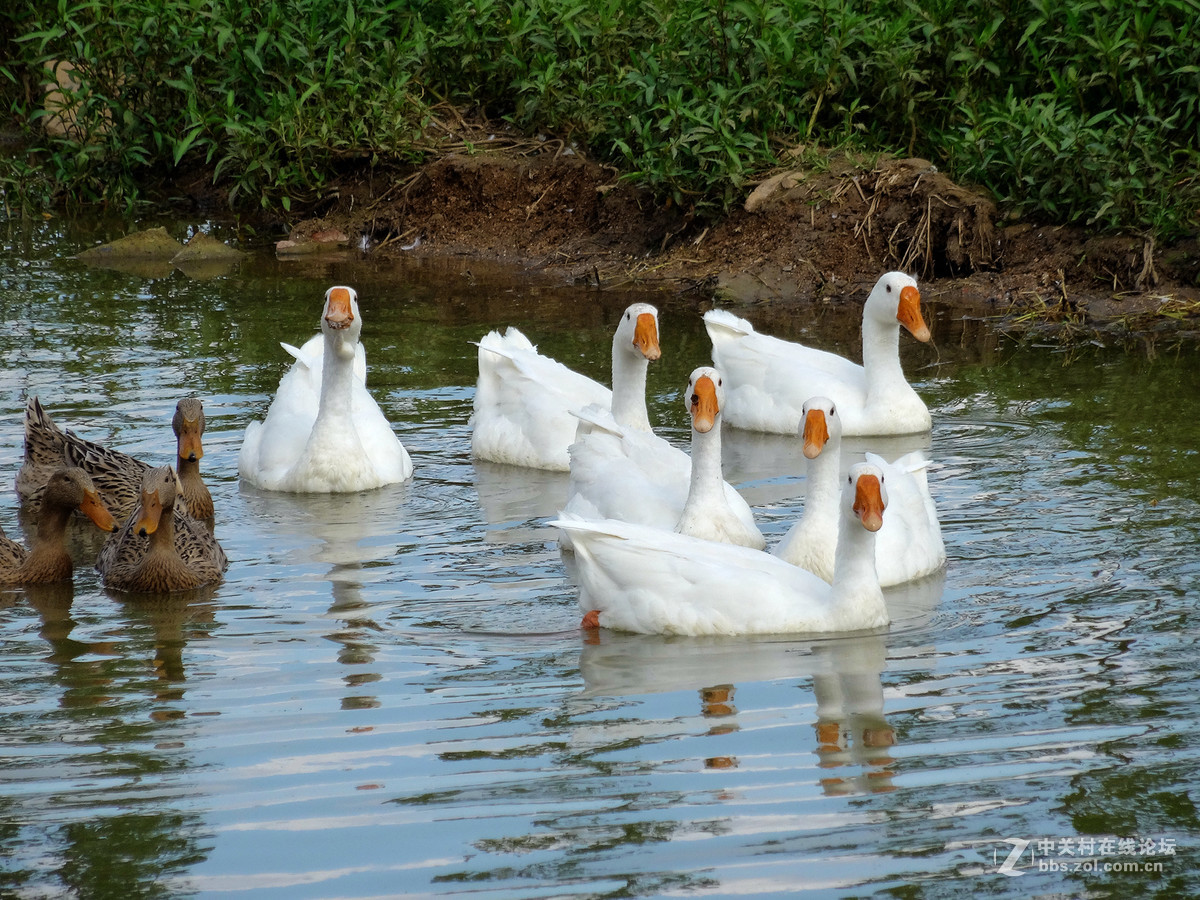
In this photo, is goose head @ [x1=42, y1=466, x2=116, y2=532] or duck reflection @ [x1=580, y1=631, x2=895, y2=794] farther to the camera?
goose head @ [x1=42, y1=466, x2=116, y2=532]

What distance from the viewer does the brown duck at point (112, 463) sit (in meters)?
7.89

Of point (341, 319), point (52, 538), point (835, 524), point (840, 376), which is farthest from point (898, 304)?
point (52, 538)

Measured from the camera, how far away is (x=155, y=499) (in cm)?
677

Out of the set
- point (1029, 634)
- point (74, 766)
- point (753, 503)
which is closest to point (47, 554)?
point (74, 766)

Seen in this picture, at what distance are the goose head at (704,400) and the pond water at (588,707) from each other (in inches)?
35.9

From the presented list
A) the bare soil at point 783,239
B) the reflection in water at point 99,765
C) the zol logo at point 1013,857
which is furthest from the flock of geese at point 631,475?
the bare soil at point 783,239

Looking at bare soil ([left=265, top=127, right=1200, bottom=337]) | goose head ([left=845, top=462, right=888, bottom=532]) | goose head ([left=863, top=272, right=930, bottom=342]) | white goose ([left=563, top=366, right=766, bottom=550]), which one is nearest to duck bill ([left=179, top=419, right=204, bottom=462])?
white goose ([left=563, top=366, right=766, bottom=550])

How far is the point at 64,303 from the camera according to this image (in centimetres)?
1282

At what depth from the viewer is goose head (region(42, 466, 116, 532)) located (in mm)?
7035

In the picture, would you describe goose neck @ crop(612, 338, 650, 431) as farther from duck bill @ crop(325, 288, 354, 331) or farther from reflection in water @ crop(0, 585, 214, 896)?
reflection in water @ crop(0, 585, 214, 896)

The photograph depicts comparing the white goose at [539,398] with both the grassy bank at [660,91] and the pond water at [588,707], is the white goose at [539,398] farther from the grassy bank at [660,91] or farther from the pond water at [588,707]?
the grassy bank at [660,91]

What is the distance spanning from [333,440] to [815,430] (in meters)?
2.84

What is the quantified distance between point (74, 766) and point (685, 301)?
8916 millimetres

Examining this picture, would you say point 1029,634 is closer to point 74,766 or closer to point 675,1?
point 74,766
